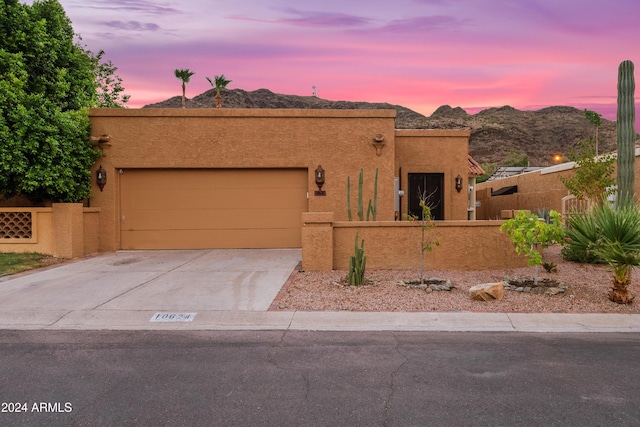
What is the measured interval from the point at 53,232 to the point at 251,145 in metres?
6.07

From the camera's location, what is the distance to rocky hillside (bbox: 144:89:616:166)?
73188 millimetres

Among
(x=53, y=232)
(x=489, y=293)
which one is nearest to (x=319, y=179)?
(x=489, y=293)

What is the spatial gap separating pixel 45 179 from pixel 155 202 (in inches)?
126

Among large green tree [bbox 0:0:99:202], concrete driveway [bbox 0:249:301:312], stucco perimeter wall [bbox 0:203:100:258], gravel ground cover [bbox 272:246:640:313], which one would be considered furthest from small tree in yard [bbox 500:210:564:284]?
large green tree [bbox 0:0:99:202]

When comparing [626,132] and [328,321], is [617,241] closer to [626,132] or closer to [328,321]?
[626,132]

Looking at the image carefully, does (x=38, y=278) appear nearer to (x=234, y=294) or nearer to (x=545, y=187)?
(x=234, y=294)

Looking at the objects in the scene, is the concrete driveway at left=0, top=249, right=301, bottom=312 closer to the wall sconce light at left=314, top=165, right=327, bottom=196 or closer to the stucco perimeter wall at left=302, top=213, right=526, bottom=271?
the stucco perimeter wall at left=302, top=213, right=526, bottom=271

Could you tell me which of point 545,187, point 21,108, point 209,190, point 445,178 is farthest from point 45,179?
point 545,187

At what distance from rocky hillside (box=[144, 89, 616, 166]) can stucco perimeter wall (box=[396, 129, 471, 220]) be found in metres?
54.2

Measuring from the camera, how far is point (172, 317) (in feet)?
23.0

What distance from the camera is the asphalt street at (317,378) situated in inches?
154

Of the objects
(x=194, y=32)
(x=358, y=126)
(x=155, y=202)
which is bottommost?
(x=155, y=202)

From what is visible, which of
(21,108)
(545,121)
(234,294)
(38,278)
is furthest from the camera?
(545,121)

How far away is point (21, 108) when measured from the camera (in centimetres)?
1174
